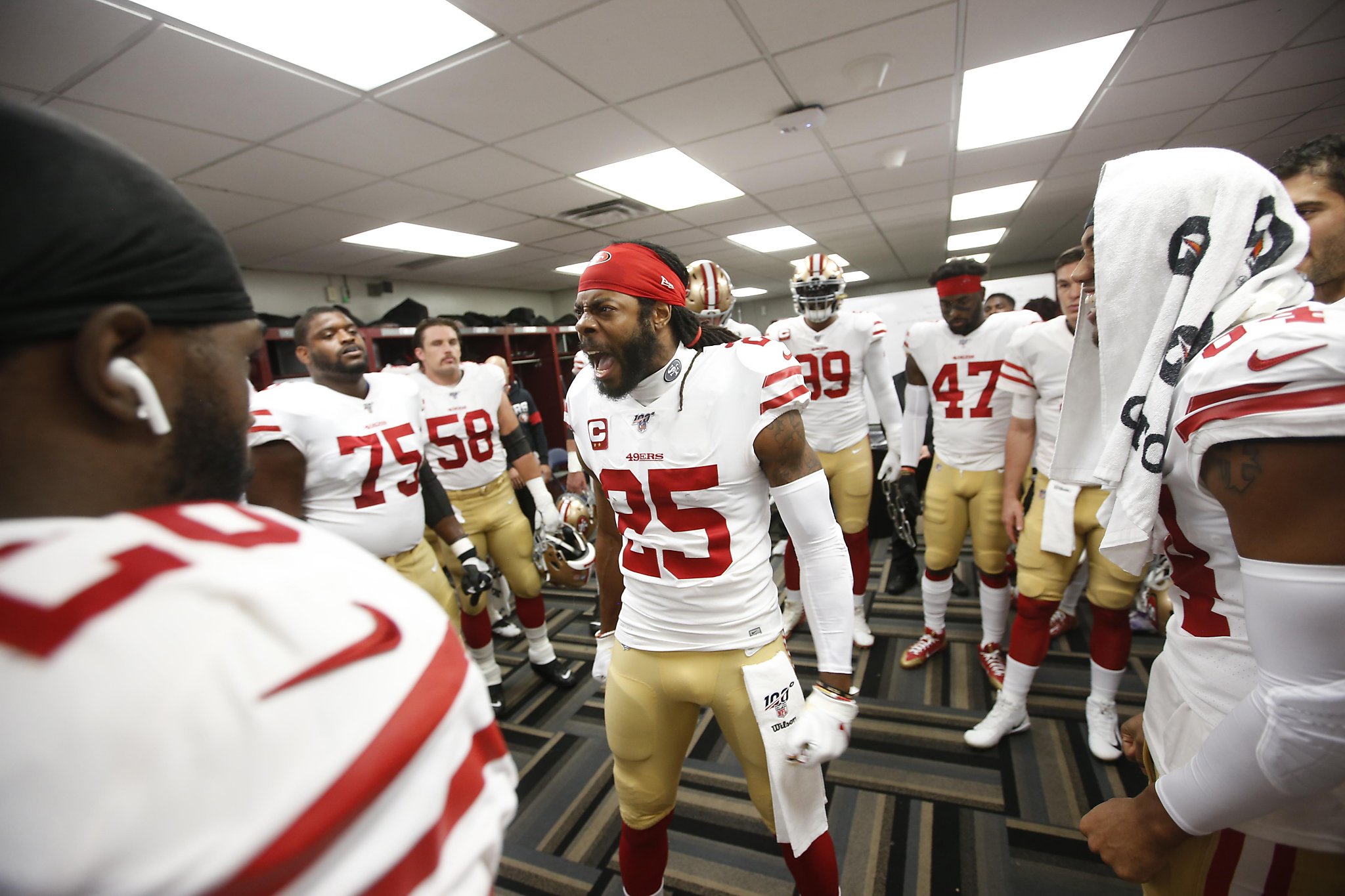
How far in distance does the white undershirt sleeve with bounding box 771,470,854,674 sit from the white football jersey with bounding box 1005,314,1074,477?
147cm

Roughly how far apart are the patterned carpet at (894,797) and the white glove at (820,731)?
910 millimetres

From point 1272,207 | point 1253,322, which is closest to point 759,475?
point 1253,322

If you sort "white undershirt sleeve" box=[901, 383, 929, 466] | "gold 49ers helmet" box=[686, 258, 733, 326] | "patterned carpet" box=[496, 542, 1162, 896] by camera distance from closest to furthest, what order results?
"patterned carpet" box=[496, 542, 1162, 896]
"gold 49ers helmet" box=[686, 258, 733, 326]
"white undershirt sleeve" box=[901, 383, 929, 466]

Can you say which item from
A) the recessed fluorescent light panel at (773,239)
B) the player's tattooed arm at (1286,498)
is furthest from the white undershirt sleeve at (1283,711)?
the recessed fluorescent light panel at (773,239)

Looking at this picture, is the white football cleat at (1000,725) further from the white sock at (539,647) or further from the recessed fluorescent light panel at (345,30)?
the recessed fluorescent light panel at (345,30)

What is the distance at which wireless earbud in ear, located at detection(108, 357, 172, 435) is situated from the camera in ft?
1.38

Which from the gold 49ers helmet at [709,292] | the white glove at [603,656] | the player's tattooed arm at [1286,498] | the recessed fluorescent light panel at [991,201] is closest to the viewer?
the player's tattooed arm at [1286,498]

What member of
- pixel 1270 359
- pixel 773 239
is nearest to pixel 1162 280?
pixel 1270 359

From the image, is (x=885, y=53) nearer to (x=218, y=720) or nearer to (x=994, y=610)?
(x=994, y=610)

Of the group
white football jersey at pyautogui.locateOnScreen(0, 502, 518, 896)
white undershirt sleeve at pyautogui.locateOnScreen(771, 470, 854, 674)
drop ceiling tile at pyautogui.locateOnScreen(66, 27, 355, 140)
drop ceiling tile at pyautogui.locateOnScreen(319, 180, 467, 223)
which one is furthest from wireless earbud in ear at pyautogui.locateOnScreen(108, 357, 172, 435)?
drop ceiling tile at pyautogui.locateOnScreen(319, 180, 467, 223)

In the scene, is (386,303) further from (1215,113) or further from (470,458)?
(1215,113)

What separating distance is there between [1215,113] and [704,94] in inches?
166

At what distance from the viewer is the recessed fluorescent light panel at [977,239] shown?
338 inches

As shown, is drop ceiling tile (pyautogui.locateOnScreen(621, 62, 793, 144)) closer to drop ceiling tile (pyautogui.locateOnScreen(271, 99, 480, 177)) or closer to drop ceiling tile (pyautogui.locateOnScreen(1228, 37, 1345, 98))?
drop ceiling tile (pyautogui.locateOnScreen(271, 99, 480, 177))
